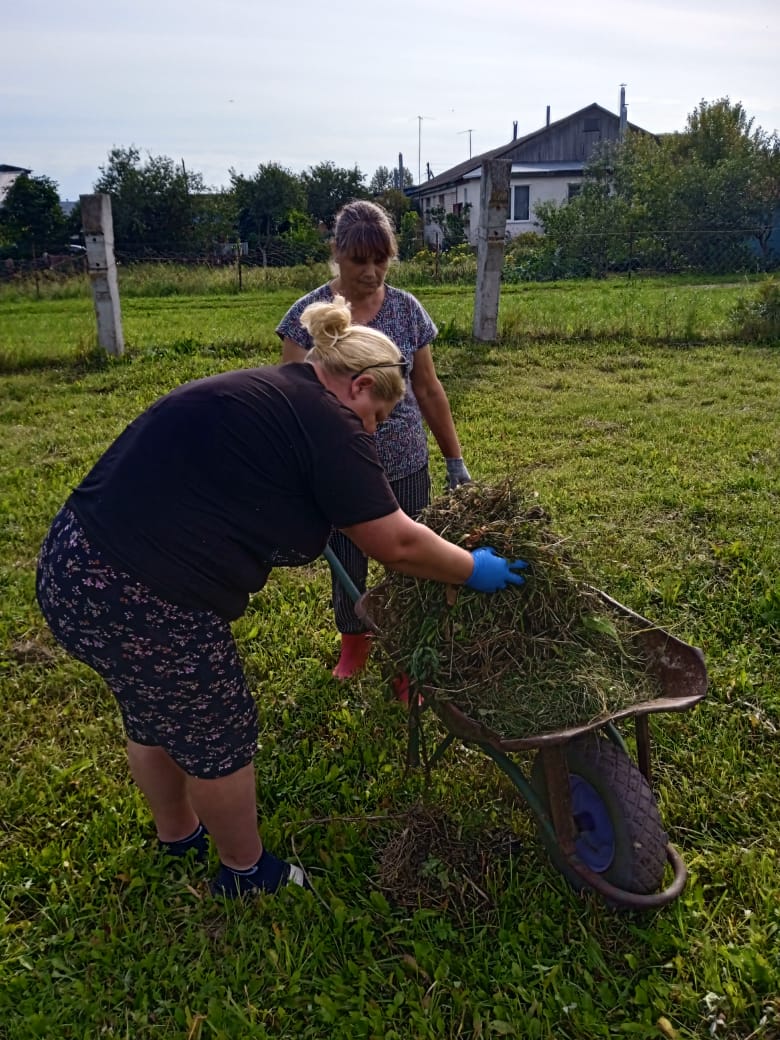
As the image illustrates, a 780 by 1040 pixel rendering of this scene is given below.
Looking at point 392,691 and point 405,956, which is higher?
point 392,691

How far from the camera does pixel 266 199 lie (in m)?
37.6

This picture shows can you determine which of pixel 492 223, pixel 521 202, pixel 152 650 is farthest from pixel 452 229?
pixel 152 650

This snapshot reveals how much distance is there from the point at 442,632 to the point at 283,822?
952 mm

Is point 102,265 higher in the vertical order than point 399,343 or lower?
higher

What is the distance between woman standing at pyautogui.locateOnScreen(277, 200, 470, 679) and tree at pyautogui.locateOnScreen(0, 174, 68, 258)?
84.4ft

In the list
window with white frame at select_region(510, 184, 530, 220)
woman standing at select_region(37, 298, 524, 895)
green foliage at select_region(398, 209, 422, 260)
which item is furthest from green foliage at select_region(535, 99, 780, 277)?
woman standing at select_region(37, 298, 524, 895)

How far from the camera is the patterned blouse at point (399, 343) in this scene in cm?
305

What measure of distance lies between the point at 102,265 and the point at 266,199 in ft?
102

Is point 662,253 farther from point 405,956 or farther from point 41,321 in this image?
point 405,956

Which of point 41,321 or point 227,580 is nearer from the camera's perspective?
point 227,580

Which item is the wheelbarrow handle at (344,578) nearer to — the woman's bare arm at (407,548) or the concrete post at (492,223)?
the woman's bare arm at (407,548)

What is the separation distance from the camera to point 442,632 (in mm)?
2303

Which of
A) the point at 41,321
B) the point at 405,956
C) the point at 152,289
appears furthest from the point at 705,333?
the point at 152,289

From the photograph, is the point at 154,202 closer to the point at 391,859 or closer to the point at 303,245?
the point at 303,245
